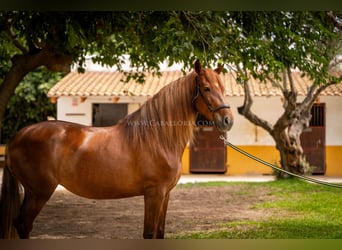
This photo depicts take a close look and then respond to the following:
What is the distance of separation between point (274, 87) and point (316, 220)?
219cm

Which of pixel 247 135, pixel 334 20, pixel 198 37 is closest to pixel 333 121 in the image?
pixel 247 135

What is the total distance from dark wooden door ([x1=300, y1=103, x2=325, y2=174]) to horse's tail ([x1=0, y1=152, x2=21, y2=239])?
269cm

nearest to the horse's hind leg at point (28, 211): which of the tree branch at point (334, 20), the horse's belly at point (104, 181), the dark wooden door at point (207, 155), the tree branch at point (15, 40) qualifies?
the horse's belly at point (104, 181)

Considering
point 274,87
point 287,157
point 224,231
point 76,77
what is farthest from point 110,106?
point 274,87

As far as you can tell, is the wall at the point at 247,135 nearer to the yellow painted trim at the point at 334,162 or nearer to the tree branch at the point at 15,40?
the yellow painted trim at the point at 334,162

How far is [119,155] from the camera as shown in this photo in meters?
3.45

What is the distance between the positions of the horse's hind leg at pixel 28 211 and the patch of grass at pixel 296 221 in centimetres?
118

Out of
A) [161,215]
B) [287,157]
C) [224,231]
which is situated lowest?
[224,231]

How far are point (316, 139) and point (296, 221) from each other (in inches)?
33.9

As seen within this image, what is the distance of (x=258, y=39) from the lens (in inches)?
175

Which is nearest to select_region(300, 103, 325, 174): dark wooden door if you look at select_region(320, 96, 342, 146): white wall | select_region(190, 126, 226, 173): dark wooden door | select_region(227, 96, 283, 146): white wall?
select_region(320, 96, 342, 146): white wall

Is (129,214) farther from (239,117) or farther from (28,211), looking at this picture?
(239,117)

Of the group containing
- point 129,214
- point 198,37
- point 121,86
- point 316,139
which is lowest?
point 129,214
